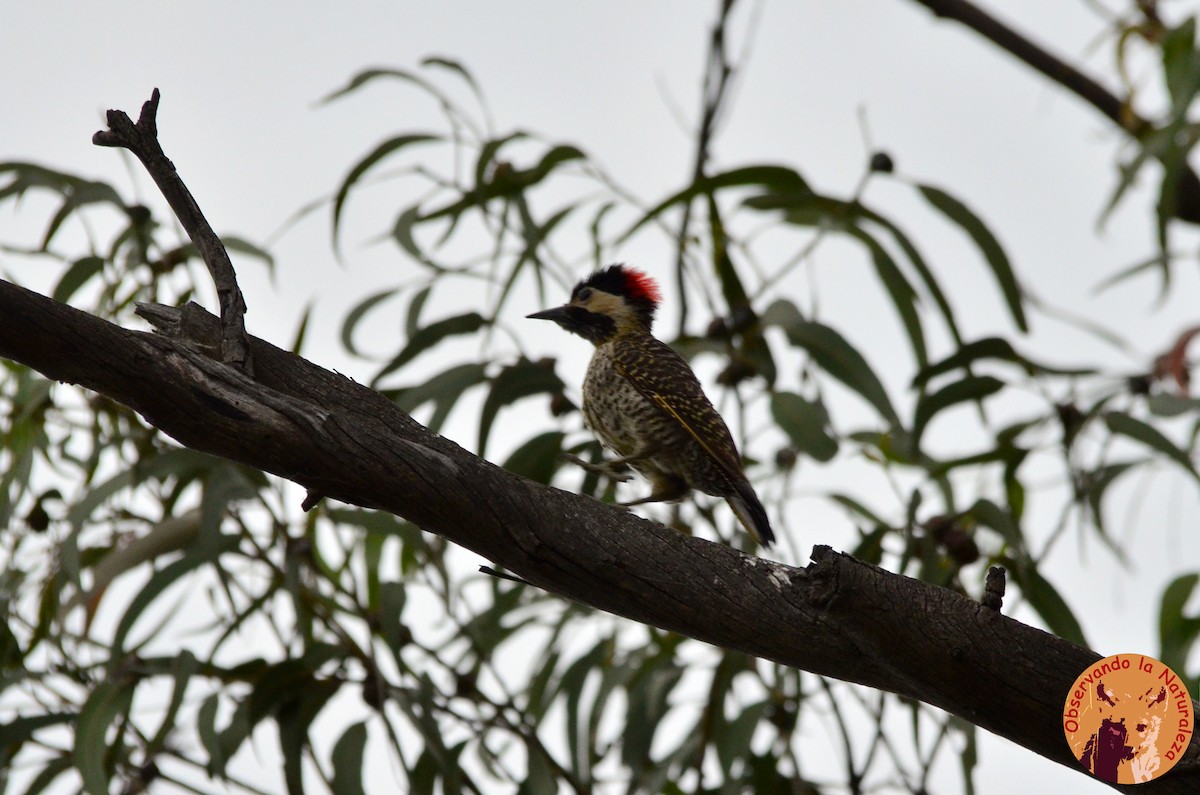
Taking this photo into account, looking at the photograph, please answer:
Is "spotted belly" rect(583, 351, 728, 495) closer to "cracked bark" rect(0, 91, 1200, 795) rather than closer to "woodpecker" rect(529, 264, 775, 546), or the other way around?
"woodpecker" rect(529, 264, 775, 546)

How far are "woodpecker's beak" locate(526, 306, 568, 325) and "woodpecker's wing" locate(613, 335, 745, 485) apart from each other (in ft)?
0.76

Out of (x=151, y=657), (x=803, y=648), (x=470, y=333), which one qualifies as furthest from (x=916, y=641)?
(x=151, y=657)

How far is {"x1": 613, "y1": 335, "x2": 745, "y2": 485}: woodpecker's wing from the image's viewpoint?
300 centimetres

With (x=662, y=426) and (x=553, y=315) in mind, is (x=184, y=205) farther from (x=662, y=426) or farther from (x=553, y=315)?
(x=553, y=315)

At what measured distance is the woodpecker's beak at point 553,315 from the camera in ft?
11.6

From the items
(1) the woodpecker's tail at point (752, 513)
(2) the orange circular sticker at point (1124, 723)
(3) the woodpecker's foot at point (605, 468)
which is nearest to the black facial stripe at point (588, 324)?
(3) the woodpecker's foot at point (605, 468)

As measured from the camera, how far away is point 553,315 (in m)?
3.60

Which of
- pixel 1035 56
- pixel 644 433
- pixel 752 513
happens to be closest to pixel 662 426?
pixel 644 433

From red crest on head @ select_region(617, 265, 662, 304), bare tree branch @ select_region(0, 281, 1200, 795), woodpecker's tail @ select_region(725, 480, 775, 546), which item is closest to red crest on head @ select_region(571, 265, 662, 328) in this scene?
red crest on head @ select_region(617, 265, 662, 304)

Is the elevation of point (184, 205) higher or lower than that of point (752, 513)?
lower

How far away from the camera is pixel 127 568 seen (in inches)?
121

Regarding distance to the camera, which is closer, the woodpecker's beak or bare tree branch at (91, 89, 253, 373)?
bare tree branch at (91, 89, 253, 373)

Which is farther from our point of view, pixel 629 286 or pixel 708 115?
pixel 629 286

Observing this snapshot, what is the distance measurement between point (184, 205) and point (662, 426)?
157 centimetres
